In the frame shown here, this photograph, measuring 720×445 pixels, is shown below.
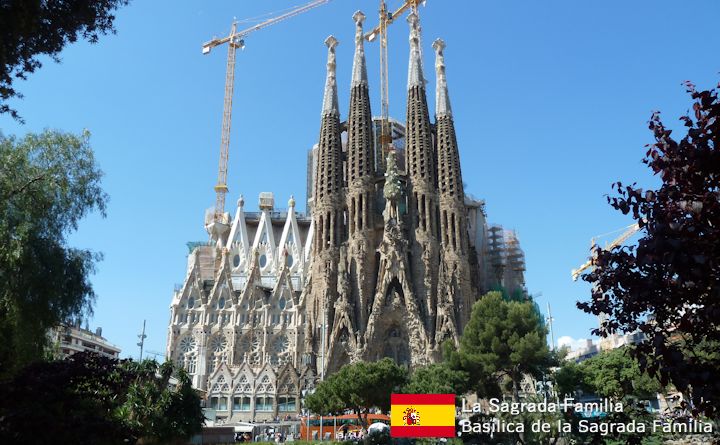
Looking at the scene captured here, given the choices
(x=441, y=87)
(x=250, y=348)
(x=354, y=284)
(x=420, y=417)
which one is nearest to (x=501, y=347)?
(x=420, y=417)

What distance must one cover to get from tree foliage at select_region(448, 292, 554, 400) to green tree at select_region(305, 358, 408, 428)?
6.17 meters

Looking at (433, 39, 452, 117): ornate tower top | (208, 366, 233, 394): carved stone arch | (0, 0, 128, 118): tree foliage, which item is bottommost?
(208, 366, 233, 394): carved stone arch

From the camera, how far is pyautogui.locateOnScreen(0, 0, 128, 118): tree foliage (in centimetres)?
887

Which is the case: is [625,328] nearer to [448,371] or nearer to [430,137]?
[448,371]

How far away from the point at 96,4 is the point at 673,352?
10842 millimetres

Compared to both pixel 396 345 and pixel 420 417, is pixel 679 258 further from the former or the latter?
pixel 396 345

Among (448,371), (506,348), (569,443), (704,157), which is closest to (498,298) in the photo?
(506,348)

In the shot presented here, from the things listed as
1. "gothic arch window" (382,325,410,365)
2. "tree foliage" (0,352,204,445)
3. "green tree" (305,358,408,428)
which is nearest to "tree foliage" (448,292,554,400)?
"green tree" (305,358,408,428)

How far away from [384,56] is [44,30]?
190 feet

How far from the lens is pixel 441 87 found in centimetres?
5256

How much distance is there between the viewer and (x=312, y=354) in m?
43.6

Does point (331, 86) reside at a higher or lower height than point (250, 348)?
higher

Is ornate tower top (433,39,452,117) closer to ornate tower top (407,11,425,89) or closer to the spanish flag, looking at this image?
ornate tower top (407,11,425,89)

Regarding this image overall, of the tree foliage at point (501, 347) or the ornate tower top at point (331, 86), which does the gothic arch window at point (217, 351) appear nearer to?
the ornate tower top at point (331, 86)
